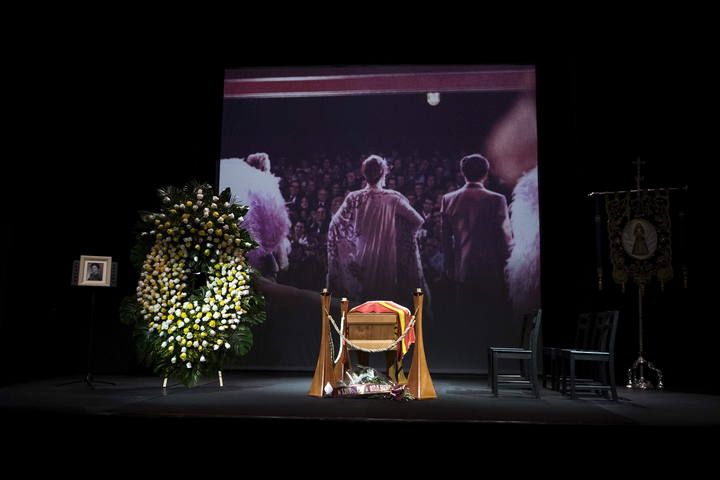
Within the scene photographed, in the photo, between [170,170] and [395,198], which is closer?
[395,198]

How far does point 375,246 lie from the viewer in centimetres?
817

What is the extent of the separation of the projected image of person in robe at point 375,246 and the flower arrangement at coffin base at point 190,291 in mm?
1709

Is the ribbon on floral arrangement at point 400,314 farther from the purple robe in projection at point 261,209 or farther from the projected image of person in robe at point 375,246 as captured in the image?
the purple robe in projection at point 261,209

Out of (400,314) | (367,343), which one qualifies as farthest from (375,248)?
(367,343)

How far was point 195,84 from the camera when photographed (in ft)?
27.8

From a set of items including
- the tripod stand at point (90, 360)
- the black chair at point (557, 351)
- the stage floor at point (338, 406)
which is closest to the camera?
the stage floor at point (338, 406)

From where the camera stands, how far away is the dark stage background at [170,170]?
7.23 metres

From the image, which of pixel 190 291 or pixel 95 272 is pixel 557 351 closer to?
pixel 190 291

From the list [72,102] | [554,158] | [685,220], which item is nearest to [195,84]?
[72,102]

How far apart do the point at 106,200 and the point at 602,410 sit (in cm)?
596

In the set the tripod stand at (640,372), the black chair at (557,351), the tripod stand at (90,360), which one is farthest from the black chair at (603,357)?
the tripod stand at (90,360)

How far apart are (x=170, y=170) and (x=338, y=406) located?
447 cm

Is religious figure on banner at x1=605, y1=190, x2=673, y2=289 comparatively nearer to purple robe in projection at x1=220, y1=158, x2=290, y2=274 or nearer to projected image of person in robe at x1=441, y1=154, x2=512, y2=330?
projected image of person in robe at x1=441, y1=154, x2=512, y2=330

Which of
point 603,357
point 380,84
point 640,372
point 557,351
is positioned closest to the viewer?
point 603,357
